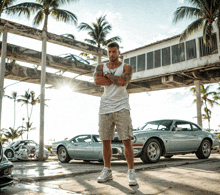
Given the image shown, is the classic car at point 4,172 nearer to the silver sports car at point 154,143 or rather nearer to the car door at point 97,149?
the silver sports car at point 154,143

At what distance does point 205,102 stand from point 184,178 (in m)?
39.8

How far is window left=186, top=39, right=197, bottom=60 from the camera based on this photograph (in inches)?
629

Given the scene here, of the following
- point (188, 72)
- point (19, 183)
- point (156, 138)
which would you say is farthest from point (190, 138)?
point (188, 72)

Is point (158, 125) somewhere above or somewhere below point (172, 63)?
below

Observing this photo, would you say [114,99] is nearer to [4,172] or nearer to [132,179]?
[132,179]

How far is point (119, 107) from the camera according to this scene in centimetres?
332

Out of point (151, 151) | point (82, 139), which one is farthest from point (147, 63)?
point (151, 151)

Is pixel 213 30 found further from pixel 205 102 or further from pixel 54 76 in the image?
pixel 205 102

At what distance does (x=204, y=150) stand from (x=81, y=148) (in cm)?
412

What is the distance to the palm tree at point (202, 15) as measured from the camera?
15431mm

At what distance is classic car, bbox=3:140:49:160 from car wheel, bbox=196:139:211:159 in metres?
7.75

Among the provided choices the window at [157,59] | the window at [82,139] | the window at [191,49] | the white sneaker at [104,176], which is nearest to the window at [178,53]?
the window at [191,49]

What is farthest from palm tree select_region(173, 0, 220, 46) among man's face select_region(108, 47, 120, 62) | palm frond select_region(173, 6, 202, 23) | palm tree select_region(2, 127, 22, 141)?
palm tree select_region(2, 127, 22, 141)

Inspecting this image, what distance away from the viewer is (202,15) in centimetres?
1636
